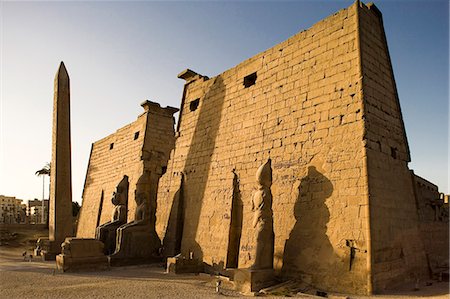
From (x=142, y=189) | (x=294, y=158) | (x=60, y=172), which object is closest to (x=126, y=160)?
(x=60, y=172)

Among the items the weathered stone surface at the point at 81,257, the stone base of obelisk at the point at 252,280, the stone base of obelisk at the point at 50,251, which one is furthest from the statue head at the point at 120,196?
the stone base of obelisk at the point at 252,280

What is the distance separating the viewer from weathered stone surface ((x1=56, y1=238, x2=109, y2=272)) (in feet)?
29.8

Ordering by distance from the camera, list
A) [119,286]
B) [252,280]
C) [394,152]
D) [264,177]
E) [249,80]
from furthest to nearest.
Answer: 1. [249,80]
2. [394,152]
3. [264,177]
4. [119,286]
5. [252,280]

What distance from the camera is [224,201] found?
934 centimetres

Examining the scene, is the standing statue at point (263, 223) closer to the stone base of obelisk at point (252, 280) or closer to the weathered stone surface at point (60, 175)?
the stone base of obelisk at point (252, 280)

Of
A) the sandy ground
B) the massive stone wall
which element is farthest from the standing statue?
the massive stone wall

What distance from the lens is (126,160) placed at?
16672 millimetres

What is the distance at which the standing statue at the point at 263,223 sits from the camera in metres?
6.68

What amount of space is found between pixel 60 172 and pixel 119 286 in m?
7.35

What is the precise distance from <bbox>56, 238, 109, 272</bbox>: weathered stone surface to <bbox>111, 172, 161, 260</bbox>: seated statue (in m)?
0.56

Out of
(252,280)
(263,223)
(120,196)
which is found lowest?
(252,280)

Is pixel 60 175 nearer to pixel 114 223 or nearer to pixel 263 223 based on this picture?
pixel 114 223

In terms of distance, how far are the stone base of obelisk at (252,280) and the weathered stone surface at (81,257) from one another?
459cm

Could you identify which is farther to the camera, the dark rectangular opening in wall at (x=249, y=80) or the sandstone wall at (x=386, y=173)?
the dark rectangular opening in wall at (x=249, y=80)
